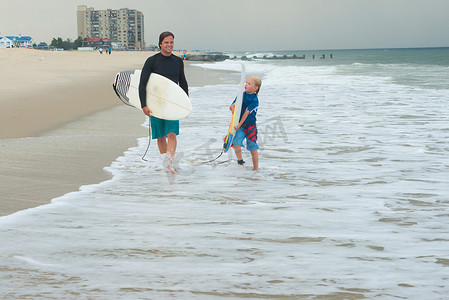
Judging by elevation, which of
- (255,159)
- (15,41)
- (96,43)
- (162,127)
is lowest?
(255,159)

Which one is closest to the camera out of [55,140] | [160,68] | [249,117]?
[160,68]

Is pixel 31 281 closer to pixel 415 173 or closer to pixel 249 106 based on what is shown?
pixel 249 106

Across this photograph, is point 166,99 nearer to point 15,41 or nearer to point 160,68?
point 160,68

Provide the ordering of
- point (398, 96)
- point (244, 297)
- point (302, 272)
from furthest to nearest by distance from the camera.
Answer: point (398, 96) → point (302, 272) → point (244, 297)

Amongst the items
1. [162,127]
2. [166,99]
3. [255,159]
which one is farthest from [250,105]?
[162,127]

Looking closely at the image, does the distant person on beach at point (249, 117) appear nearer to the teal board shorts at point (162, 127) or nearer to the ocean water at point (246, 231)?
the ocean water at point (246, 231)

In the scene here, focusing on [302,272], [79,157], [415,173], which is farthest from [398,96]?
[302,272]

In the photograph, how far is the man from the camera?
17.3 feet

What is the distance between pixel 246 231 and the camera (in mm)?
3549

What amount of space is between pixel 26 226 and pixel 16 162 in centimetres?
217

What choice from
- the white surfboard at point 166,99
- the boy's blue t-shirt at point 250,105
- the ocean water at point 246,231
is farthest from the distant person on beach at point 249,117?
the white surfboard at point 166,99

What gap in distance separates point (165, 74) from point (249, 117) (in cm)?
101

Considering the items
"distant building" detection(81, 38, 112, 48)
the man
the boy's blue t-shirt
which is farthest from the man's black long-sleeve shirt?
"distant building" detection(81, 38, 112, 48)

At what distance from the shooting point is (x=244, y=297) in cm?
253
